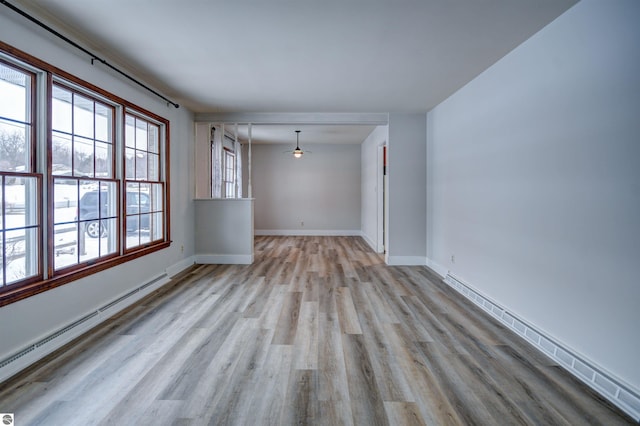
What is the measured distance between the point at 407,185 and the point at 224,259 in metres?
3.41

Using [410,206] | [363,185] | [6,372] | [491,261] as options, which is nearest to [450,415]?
[491,261]

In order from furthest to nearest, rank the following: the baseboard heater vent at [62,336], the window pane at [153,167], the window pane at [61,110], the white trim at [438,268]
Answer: the white trim at [438,268]
the window pane at [153,167]
the window pane at [61,110]
the baseboard heater vent at [62,336]

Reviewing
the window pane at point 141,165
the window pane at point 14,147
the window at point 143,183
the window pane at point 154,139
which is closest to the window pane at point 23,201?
the window pane at point 14,147

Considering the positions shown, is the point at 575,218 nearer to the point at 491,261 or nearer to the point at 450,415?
the point at 491,261

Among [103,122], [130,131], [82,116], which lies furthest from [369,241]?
[82,116]

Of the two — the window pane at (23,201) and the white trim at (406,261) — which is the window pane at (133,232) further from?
the white trim at (406,261)

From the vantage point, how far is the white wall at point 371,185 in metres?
6.80

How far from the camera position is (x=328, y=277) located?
4754mm

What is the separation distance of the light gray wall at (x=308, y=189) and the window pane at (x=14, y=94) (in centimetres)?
697

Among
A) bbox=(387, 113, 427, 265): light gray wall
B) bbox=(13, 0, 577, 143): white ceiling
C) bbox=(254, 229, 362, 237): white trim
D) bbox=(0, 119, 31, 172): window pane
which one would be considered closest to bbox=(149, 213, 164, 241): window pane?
bbox=(13, 0, 577, 143): white ceiling

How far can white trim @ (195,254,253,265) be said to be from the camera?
5617mm

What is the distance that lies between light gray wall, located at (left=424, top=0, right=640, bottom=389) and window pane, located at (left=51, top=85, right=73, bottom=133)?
4.02 metres

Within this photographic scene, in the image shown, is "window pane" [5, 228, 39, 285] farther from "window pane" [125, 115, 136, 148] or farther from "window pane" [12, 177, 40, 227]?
"window pane" [125, 115, 136, 148]

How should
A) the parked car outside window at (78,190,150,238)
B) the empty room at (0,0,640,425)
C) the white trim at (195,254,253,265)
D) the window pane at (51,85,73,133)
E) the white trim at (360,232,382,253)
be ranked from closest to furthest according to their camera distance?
the empty room at (0,0,640,425) < the window pane at (51,85,73,133) < the parked car outside window at (78,190,150,238) < the white trim at (195,254,253,265) < the white trim at (360,232,382,253)
